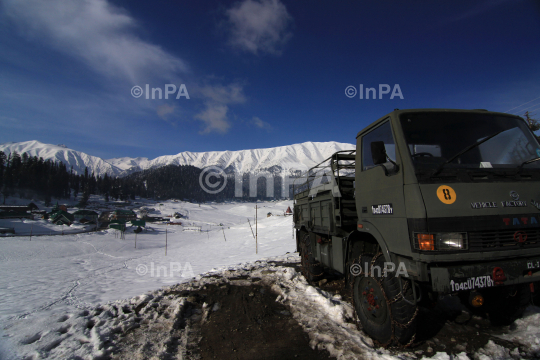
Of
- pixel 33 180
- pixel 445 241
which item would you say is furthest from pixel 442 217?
pixel 33 180

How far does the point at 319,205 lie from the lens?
21.2 ft

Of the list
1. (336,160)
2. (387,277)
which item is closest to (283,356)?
(387,277)

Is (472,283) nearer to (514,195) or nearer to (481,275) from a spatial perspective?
(481,275)

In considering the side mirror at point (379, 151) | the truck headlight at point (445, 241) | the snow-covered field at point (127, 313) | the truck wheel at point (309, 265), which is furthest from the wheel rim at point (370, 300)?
the truck wheel at point (309, 265)

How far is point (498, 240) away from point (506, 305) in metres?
1.84

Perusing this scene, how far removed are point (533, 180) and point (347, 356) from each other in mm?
3444

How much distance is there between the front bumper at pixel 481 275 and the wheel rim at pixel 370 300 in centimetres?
92

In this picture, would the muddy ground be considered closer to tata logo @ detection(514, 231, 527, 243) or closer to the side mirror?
tata logo @ detection(514, 231, 527, 243)

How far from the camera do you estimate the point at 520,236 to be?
3.16 meters

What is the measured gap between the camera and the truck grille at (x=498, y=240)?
3.10 meters

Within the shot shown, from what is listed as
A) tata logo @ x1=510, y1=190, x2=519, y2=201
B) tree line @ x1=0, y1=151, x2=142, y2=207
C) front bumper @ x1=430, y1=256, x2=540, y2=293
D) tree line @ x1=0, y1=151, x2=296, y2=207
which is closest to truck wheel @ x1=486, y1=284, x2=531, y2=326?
front bumper @ x1=430, y1=256, x2=540, y2=293

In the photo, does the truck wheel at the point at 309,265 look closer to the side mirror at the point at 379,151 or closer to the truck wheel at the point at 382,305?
the truck wheel at the point at 382,305

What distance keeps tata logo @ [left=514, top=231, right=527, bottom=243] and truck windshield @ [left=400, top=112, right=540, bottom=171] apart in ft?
3.01

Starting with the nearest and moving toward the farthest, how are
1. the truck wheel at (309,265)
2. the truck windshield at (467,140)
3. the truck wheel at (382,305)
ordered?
the truck wheel at (382,305) → the truck windshield at (467,140) → the truck wheel at (309,265)
